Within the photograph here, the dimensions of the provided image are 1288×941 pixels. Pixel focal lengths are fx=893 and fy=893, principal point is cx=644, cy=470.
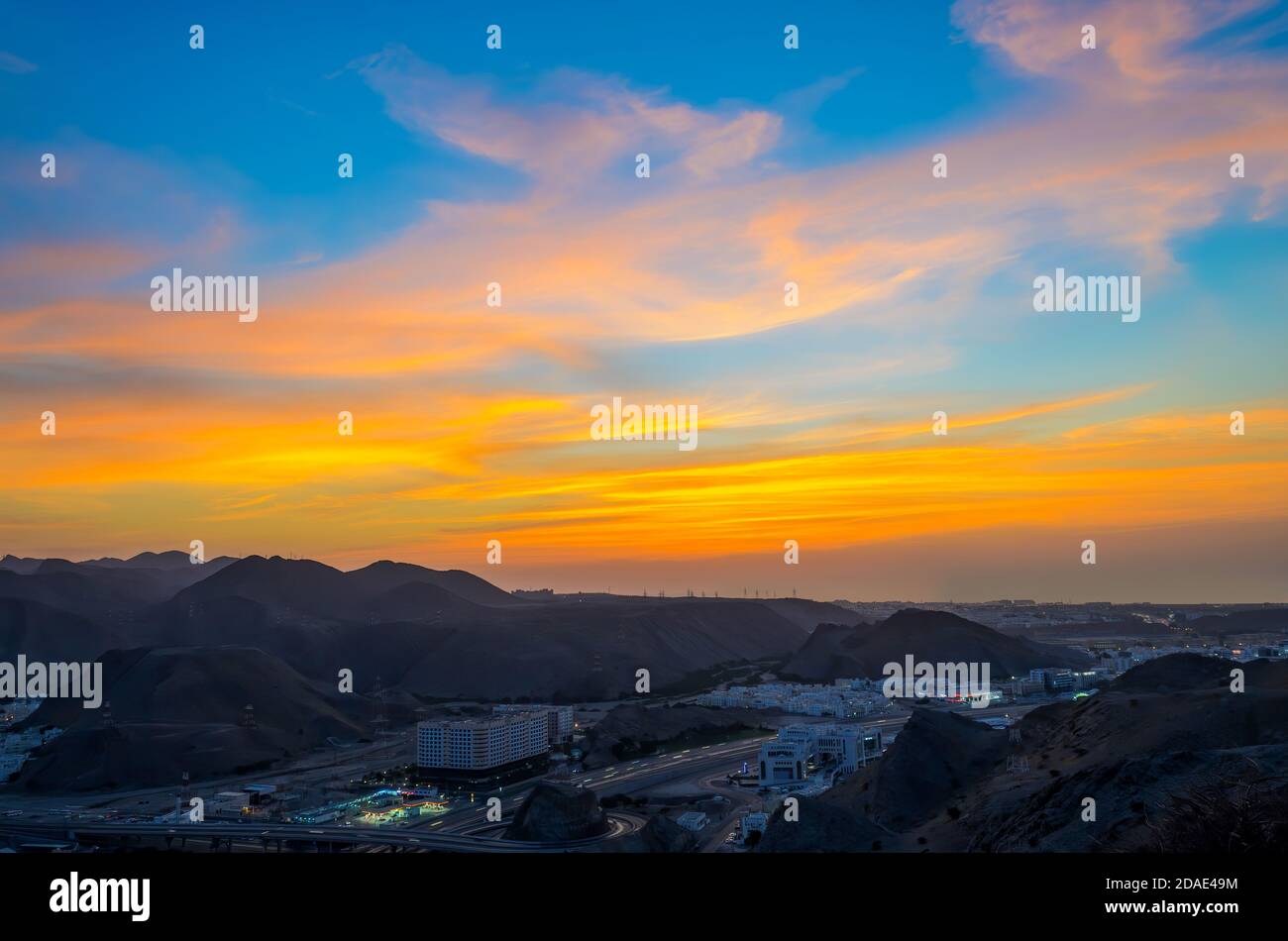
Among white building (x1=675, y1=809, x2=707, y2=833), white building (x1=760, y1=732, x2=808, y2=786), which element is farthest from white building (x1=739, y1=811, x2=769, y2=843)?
white building (x1=760, y1=732, x2=808, y2=786)

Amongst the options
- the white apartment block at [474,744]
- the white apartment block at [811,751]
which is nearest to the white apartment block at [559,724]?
the white apartment block at [474,744]

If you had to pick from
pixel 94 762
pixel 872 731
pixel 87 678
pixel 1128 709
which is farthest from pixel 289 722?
pixel 1128 709

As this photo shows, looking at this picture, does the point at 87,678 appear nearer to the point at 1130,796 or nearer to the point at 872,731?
the point at 872,731

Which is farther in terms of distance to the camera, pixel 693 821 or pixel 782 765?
pixel 782 765

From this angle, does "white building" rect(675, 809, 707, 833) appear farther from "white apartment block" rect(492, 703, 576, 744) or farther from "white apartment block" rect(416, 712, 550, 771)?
"white apartment block" rect(492, 703, 576, 744)
